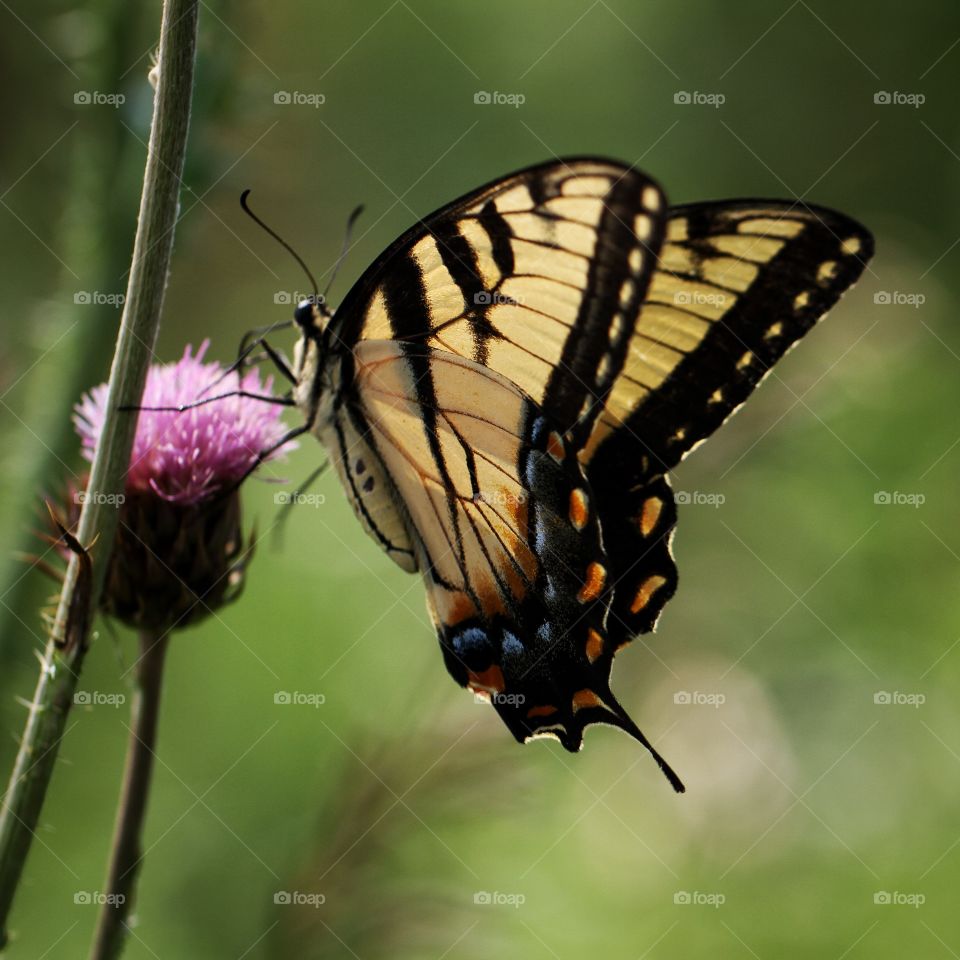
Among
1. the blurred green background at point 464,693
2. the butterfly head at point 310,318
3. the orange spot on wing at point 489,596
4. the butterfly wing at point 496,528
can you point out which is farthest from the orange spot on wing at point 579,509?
the butterfly head at point 310,318

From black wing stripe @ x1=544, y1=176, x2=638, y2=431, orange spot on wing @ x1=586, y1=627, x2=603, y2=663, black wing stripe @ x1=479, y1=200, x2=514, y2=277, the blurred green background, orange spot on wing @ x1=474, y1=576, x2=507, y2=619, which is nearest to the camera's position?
black wing stripe @ x1=544, y1=176, x2=638, y2=431

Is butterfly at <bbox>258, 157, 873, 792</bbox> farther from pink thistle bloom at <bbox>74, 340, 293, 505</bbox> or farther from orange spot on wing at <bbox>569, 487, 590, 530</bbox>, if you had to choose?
pink thistle bloom at <bbox>74, 340, 293, 505</bbox>

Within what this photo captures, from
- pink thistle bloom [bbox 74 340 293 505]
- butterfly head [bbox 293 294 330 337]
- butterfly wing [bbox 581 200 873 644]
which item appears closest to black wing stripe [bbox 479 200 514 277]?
butterfly wing [bbox 581 200 873 644]

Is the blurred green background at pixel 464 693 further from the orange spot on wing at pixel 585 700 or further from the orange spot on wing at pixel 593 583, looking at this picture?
the orange spot on wing at pixel 593 583

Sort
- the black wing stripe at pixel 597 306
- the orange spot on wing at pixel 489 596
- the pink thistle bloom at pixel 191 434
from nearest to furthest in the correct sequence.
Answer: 1. the black wing stripe at pixel 597 306
2. the pink thistle bloom at pixel 191 434
3. the orange spot on wing at pixel 489 596

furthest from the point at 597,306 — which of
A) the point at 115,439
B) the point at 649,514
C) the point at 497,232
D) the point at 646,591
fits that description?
the point at 115,439

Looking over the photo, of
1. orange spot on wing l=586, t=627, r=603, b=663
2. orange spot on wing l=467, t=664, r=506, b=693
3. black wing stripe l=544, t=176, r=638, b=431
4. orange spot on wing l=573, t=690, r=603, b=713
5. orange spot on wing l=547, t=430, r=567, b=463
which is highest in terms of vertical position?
black wing stripe l=544, t=176, r=638, b=431
